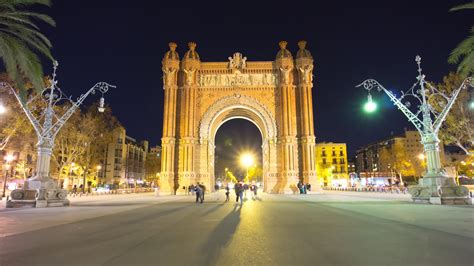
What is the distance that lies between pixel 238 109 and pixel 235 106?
2065 mm

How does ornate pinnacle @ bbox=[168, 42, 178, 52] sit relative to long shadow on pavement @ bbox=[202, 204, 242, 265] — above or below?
above

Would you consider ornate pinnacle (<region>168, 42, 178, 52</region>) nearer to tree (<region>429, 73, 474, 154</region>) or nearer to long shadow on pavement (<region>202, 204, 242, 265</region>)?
tree (<region>429, 73, 474, 154</region>)

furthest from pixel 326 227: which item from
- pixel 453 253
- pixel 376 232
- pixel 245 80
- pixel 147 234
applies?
pixel 245 80

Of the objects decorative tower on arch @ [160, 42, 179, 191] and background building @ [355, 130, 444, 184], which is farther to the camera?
background building @ [355, 130, 444, 184]

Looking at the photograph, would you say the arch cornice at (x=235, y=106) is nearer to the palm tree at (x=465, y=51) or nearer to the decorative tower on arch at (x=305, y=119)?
the decorative tower on arch at (x=305, y=119)

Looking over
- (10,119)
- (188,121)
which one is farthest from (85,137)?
(188,121)

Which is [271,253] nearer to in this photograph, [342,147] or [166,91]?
[166,91]

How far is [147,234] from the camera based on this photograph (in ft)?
26.5

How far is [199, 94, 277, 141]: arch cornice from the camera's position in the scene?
40531 mm

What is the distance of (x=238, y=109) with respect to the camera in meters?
43.2

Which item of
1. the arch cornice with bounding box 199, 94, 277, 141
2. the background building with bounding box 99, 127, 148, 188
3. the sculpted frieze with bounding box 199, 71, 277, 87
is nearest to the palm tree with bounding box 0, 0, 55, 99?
the arch cornice with bounding box 199, 94, 277, 141

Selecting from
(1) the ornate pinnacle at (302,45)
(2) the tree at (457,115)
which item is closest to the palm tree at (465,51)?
(2) the tree at (457,115)

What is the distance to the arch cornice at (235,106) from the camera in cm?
4053

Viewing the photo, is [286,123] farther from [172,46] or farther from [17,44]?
[17,44]
